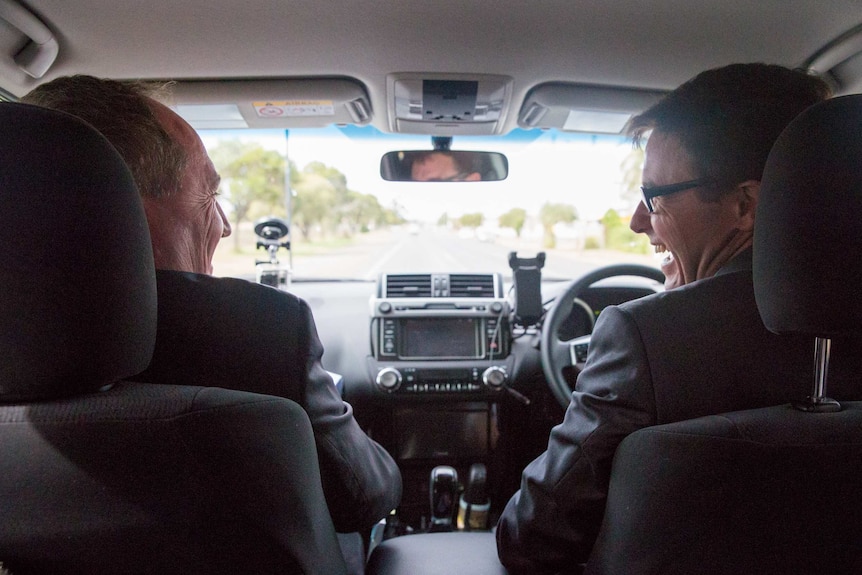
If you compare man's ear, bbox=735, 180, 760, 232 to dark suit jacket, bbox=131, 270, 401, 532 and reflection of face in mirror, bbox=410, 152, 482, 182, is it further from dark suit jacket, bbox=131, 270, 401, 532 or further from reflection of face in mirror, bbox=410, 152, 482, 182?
reflection of face in mirror, bbox=410, 152, 482, 182

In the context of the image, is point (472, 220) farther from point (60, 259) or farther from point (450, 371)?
point (60, 259)

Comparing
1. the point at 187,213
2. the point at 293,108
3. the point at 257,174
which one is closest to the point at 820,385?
the point at 187,213

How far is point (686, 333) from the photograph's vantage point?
123 centimetres

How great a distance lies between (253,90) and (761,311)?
2.78 meters

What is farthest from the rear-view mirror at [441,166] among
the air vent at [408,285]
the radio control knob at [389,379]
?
the radio control knob at [389,379]

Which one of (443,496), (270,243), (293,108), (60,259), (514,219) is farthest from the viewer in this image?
(514,219)

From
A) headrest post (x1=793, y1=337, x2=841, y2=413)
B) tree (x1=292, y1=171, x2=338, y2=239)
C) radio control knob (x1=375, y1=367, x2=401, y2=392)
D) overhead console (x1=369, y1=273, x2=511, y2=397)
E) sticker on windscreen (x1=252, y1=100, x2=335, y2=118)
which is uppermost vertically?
sticker on windscreen (x1=252, y1=100, x2=335, y2=118)

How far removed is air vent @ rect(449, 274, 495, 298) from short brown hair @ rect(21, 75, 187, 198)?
2.24 metres

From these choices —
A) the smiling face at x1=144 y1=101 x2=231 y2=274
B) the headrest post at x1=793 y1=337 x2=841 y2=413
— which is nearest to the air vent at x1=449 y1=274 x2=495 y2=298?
the smiling face at x1=144 y1=101 x2=231 y2=274

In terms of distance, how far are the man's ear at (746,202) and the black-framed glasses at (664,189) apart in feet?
0.31

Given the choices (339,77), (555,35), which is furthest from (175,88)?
(555,35)

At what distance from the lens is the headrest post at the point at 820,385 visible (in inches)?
43.6

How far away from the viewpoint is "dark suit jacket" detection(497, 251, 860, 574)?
1210mm

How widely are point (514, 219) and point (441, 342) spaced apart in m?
1.50
